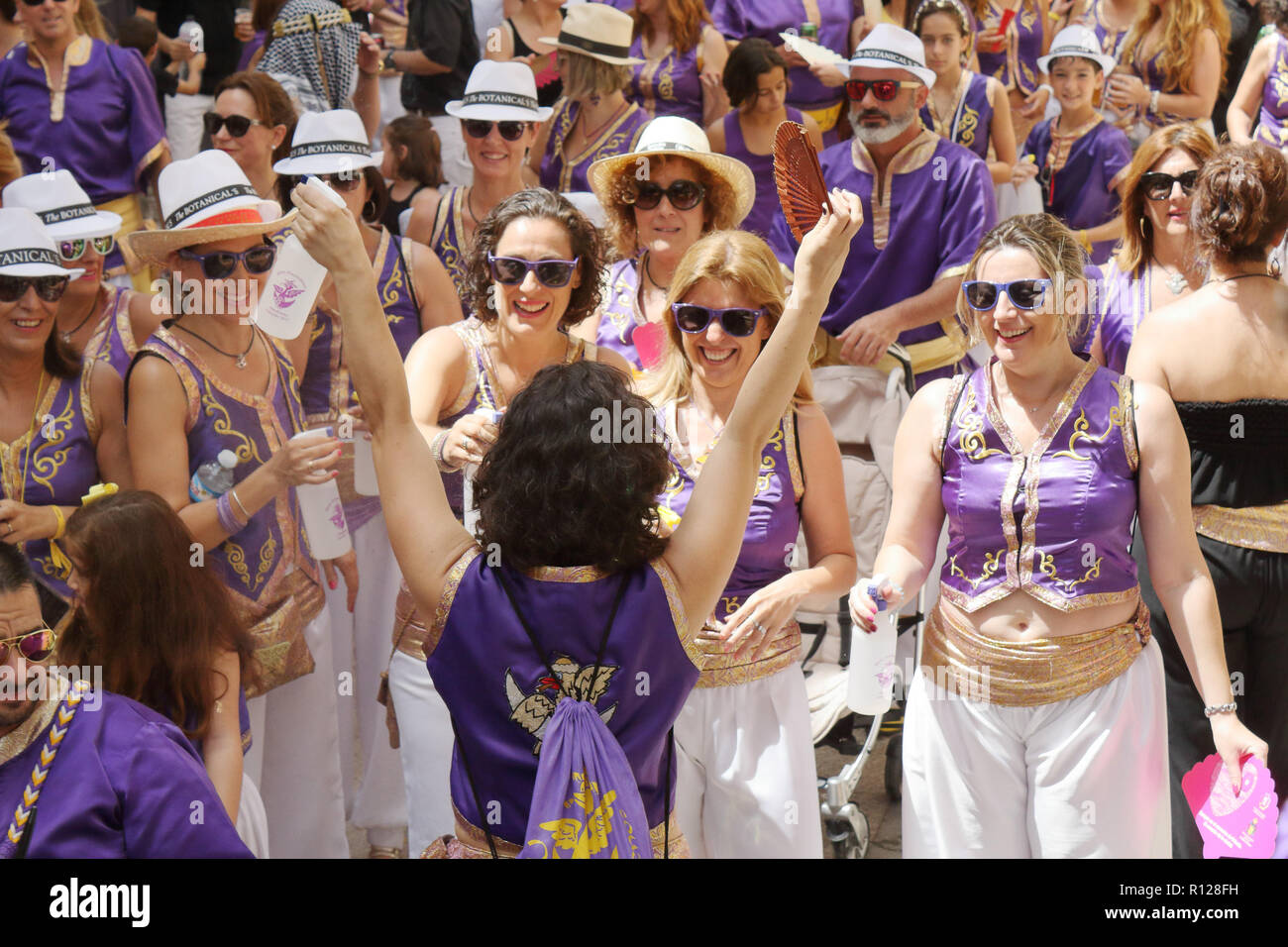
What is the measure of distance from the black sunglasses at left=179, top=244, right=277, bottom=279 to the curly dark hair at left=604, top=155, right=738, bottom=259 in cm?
110

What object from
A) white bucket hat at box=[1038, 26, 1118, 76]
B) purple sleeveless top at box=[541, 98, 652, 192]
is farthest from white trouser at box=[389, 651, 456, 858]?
white bucket hat at box=[1038, 26, 1118, 76]

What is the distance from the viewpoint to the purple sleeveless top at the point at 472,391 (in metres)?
3.42

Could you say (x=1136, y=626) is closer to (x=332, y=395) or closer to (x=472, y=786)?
(x=472, y=786)

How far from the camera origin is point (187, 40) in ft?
22.8

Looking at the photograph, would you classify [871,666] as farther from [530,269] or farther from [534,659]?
[530,269]

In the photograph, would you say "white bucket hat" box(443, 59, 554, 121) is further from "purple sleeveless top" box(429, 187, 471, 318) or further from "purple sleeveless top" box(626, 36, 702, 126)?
"purple sleeveless top" box(626, 36, 702, 126)

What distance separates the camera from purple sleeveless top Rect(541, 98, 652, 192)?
17.9ft

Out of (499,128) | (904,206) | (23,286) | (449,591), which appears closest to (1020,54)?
(904,206)

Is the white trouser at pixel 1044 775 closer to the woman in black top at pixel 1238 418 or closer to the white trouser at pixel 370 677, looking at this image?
the woman in black top at pixel 1238 418

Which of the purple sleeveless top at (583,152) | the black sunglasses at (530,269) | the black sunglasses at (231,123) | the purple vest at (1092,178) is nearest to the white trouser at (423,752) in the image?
the black sunglasses at (530,269)

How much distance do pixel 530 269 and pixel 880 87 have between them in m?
2.01

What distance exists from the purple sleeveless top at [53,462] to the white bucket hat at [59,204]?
884mm

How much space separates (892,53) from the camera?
16.1ft
